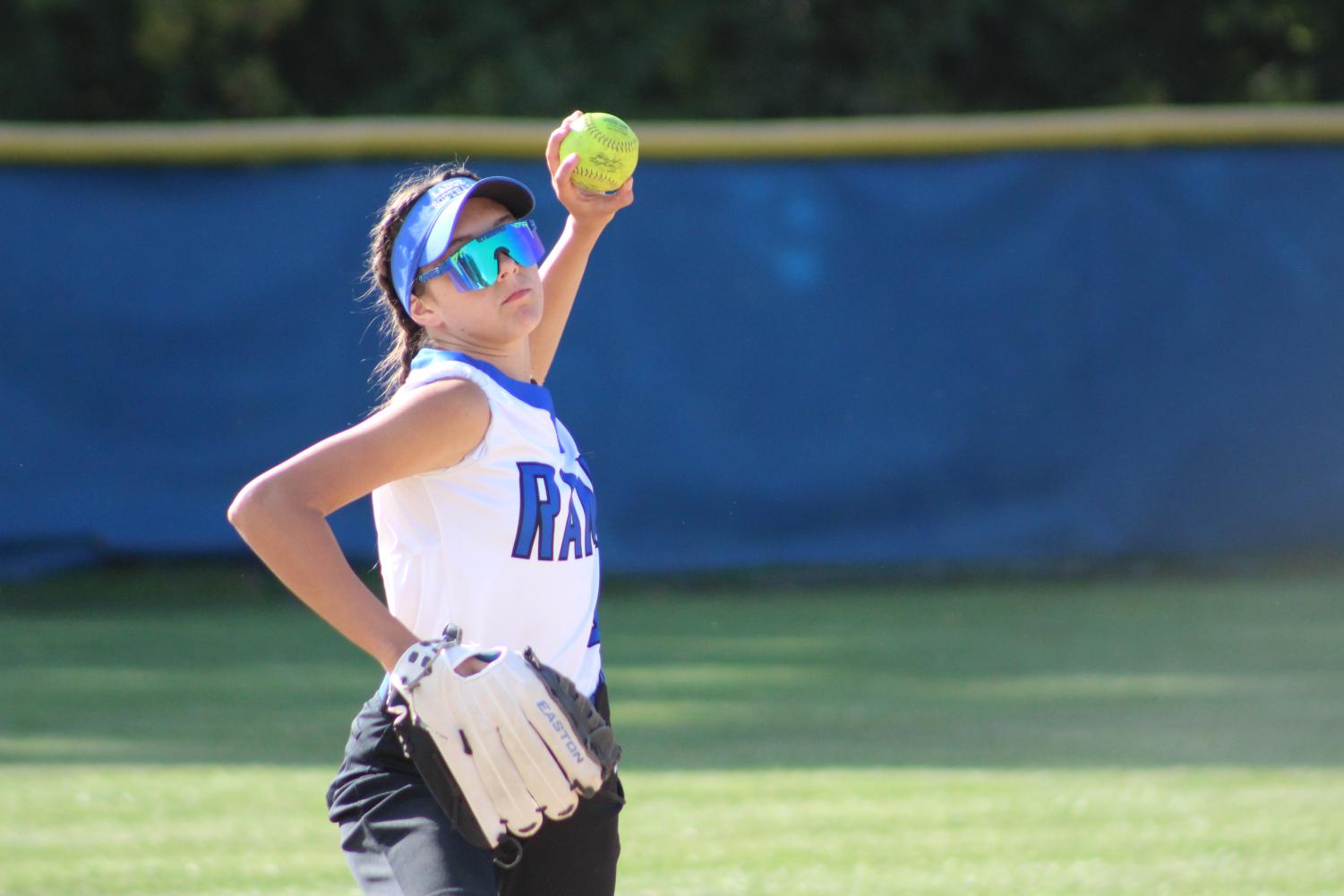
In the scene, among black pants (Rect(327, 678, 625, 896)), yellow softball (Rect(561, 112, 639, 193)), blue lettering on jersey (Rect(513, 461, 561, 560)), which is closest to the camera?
black pants (Rect(327, 678, 625, 896))

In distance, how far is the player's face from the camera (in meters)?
3.03

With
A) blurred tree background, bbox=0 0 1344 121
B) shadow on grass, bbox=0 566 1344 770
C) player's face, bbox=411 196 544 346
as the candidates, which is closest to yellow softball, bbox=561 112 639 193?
player's face, bbox=411 196 544 346

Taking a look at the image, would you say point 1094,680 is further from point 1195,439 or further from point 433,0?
point 433,0

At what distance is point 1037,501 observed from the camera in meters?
10.2

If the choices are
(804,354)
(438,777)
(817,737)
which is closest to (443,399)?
(438,777)

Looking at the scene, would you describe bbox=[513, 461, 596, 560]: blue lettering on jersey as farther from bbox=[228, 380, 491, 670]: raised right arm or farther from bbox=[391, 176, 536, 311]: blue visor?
bbox=[391, 176, 536, 311]: blue visor

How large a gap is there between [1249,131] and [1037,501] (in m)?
2.39

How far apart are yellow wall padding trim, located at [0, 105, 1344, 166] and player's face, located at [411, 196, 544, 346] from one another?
6803mm

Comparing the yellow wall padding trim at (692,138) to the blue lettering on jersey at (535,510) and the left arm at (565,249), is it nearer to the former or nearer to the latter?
the left arm at (565,249)

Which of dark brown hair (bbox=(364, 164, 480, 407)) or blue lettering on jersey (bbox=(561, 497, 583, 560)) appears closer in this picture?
blue lettering on jersey (bbox=(561, 497, 583, 560))

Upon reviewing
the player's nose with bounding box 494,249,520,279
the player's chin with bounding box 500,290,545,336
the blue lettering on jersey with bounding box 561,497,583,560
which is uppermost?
the player's nose with bounding box 494,249,520,279

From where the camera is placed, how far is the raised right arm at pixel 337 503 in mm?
2627

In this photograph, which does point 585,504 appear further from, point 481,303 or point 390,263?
point 390,263

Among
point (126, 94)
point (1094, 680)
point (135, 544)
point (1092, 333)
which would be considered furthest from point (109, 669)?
point (126, 94)
